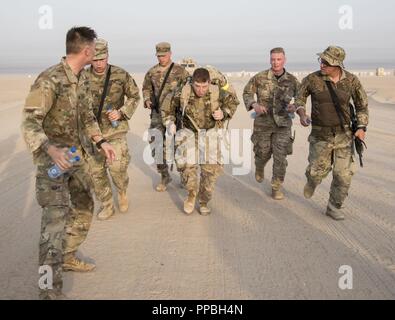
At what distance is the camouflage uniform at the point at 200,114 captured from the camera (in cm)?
612

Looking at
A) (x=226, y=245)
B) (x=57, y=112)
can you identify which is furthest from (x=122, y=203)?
(x=57, y=112)

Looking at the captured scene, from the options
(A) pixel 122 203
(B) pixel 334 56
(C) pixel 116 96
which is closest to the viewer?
(B) pixel 334 56

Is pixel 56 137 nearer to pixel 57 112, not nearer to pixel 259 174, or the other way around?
pixel 57 112

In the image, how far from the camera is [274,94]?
22.9ft

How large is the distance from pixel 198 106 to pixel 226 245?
2004 mm

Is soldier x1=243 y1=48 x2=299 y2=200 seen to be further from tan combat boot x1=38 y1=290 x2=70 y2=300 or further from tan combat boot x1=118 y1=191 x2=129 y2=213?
tan combat boot x1=38 y1=290 x2=70 y2=300

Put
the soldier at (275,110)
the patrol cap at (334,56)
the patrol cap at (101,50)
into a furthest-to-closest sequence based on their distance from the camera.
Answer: the soldier at (275,110)
the patrol cap at (101,50)
the patrol cap at (334,56)

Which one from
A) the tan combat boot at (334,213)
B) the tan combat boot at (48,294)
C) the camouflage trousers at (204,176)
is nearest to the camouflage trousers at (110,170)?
the camouflage trousers at (204,176)

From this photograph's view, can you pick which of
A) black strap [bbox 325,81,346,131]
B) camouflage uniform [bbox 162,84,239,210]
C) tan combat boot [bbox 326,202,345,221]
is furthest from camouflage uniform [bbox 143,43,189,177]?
tan combat boot [bbox 326,202,345,221]

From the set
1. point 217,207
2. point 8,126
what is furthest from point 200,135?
point 8,126

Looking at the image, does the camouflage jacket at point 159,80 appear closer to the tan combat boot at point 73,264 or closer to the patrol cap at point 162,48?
the patrol cap at point 162,48

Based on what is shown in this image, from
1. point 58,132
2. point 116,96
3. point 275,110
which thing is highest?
point 116,96

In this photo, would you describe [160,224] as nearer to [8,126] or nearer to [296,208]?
[296,208]
